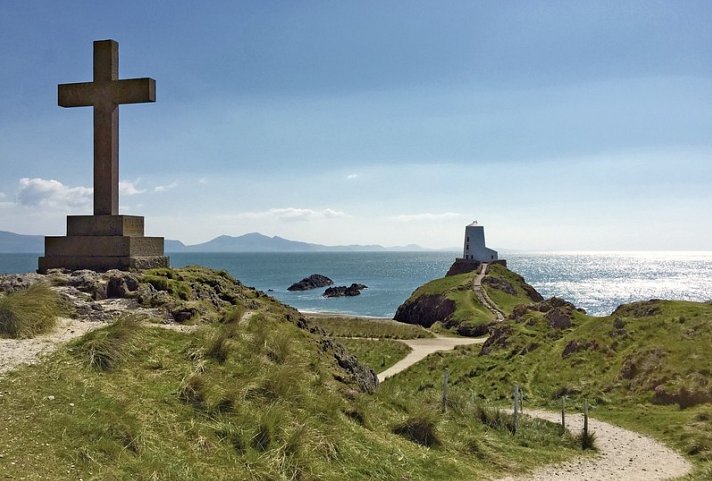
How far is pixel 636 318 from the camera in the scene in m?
29.3

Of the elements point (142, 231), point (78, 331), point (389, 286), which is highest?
point (142, 231)

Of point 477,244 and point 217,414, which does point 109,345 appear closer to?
point 217,414

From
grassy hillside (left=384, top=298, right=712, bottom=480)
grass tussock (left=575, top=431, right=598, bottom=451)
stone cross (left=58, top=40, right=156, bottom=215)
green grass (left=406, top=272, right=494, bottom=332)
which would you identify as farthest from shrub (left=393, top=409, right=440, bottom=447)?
green grass (left=406, top=272, right=494, bottom=332)

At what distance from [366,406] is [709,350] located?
17906 millimetres

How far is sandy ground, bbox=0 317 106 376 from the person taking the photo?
28.9 ft

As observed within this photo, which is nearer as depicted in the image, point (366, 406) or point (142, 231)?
point (366, 406)

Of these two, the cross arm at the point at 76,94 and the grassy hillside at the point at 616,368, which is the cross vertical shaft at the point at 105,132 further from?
the grassy hillside at the point at 616,368

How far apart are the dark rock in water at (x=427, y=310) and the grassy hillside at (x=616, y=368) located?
1214 inches

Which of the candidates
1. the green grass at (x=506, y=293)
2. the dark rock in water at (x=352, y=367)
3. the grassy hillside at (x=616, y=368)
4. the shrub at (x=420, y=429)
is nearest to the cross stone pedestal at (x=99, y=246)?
the dark rock in water at (x=352, y=367)

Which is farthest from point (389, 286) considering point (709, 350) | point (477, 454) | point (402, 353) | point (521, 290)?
point (477, 454)

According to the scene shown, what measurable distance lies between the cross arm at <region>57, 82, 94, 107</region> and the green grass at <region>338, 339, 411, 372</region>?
21420 millimetres

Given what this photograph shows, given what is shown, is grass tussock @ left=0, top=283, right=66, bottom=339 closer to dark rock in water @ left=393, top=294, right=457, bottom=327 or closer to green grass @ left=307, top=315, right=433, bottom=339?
green grass @ left=307, top=315, right=433, bottom=339

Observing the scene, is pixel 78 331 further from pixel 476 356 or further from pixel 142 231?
pixel 476 356

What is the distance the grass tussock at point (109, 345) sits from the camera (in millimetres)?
9219
